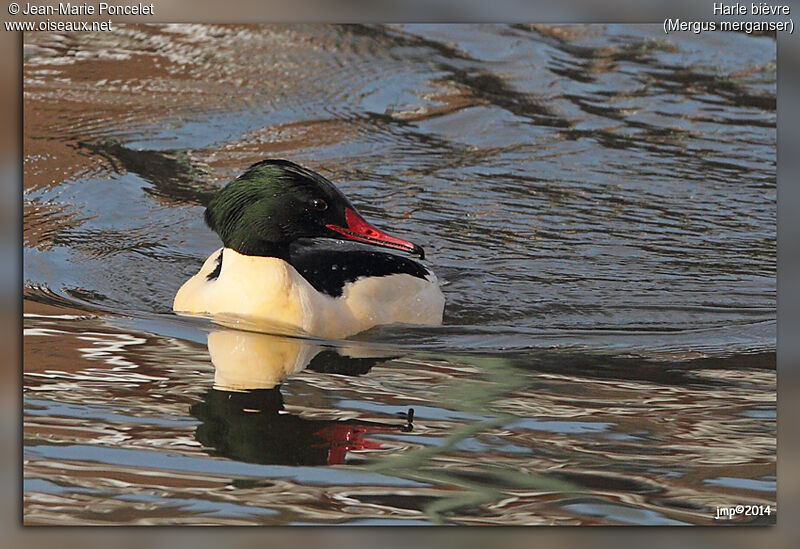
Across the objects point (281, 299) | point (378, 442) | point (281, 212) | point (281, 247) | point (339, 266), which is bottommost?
point (378, 442)

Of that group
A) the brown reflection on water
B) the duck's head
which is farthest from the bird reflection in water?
the duck's head

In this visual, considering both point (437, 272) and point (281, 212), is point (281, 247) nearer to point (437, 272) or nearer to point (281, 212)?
point (281, 212)

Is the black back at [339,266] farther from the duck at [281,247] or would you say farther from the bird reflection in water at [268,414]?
the bird reflection in water at [268,414]

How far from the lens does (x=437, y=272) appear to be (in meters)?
6.76

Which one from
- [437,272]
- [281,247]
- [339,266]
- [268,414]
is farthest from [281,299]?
[437,272]

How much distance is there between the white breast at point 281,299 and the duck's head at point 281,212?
0.28ft

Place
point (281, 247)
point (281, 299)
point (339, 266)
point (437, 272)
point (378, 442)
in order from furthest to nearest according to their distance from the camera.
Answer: point (437, 272) → point (339, 266) → point (281, 247) → point (281, 299) → point (378, 442)

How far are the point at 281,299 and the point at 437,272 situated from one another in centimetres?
139

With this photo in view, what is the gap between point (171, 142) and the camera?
25.6ft

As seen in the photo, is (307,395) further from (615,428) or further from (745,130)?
(745,130)

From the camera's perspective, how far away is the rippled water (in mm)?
4008

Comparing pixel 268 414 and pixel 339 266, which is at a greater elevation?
pixel 339 266

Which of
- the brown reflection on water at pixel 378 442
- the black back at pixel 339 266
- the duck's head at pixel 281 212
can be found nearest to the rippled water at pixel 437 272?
the brown reflection on water at pixel 378 442

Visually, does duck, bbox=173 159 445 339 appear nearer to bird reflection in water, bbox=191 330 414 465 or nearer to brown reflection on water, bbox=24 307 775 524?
bird reflection in water, bbox=191 330 414 465
